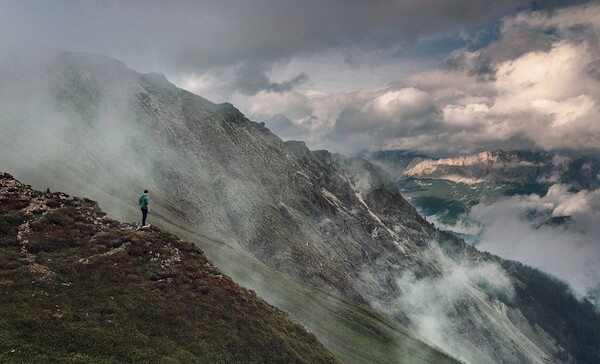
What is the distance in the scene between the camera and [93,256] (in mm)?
54562

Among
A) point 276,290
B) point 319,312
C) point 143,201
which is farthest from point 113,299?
point 319,312

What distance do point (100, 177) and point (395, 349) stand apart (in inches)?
4308

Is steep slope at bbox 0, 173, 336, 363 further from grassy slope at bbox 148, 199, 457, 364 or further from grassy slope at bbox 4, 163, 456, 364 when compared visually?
grassy slope at bbox 148, 199, 457, 364

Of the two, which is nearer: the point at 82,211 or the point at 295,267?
the point at 82,211

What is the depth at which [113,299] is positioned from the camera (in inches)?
1916

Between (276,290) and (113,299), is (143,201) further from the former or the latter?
(276,290)

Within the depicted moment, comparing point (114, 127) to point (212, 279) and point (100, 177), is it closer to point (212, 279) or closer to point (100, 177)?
point (100, 177)

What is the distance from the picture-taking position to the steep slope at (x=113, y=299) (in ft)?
135

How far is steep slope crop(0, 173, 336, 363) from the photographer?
41125mm

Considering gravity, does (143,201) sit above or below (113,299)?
above

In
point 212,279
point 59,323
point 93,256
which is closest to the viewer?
point 59,323

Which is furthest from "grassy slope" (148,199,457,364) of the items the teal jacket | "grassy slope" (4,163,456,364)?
the teal jacket

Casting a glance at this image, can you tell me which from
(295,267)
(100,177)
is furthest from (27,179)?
(295,267)

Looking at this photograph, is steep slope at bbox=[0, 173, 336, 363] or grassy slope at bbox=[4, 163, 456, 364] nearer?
steep slope at bbox=[0, 173, 336, 363]
